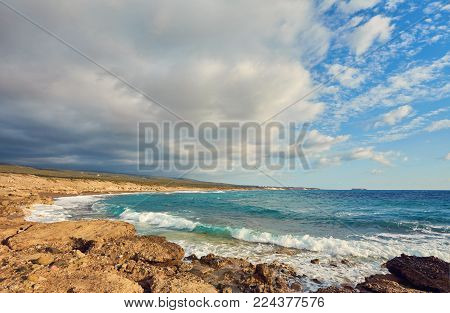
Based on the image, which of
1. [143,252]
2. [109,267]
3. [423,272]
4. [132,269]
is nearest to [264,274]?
[132,269]

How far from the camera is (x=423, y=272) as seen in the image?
8.68 m

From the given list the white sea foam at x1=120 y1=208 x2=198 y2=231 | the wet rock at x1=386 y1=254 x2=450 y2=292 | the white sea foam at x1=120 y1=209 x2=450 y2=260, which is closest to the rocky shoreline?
the wet rock at x1=386 y1=254 x2=450 y2=292

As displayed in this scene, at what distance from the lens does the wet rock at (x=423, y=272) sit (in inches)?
310

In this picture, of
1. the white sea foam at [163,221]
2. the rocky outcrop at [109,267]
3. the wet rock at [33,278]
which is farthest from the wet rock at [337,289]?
the white sea foam at [163,221]

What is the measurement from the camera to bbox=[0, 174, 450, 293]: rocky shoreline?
613 centimetres

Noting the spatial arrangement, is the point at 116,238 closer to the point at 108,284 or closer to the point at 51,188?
the point at 108,284

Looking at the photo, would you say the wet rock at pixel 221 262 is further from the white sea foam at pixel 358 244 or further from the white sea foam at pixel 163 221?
the white sea foam at pixel 163 221

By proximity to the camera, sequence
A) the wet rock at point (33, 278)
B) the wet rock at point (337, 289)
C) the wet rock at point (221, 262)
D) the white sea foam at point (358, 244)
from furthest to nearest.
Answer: the white sea foam at point (358, 244) → the wet rock at point (221, 262) → the wet rock at point (337, 289) → the wet rock at point (33, 278)

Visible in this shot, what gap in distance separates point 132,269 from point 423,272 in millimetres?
9754

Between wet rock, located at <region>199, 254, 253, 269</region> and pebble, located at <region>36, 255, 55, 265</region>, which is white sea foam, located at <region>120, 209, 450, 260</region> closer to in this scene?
wet rock, located at <region>199, 254, 253, 269</region>

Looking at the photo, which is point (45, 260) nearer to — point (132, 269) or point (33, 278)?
point (33, 278)

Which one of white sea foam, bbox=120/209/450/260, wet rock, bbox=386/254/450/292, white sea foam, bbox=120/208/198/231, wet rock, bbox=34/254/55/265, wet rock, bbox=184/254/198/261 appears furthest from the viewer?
white sea foam, bbox=120/208/198/231

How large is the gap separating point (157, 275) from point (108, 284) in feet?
4.45
